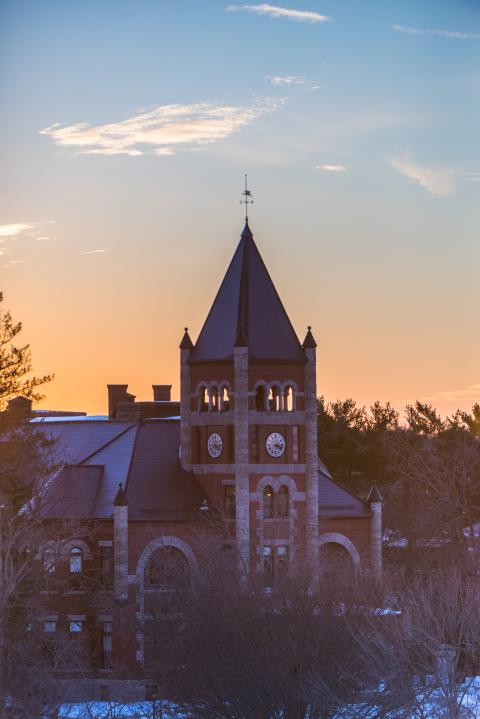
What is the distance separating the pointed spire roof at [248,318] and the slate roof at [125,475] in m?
4.84

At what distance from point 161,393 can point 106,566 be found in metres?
21.7

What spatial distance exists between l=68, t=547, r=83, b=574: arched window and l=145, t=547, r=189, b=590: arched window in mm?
3208

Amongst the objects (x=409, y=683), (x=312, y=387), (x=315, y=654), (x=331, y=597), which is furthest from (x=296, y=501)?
(x=409, y=683)

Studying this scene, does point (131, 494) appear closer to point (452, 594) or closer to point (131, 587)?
point (131, 587)

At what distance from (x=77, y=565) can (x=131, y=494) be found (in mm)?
3991

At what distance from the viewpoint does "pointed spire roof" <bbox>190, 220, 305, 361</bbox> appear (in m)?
A: 77.1

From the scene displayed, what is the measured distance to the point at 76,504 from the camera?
7556cm

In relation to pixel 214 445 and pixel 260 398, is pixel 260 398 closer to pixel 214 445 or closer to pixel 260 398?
pixel 260 398

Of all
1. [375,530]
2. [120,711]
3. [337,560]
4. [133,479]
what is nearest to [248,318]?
[133,479]

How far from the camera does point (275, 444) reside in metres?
77.2

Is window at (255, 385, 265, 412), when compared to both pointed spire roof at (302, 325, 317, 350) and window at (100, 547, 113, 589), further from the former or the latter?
window at (100, 547, 113, 589)

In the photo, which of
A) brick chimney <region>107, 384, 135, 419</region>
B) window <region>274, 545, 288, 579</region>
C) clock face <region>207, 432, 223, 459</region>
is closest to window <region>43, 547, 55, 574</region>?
clock face <region>207, 432, 223, 459</region>

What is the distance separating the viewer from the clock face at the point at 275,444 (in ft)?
253

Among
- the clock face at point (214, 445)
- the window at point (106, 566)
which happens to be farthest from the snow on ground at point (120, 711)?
the clock face at point (214, 445)
